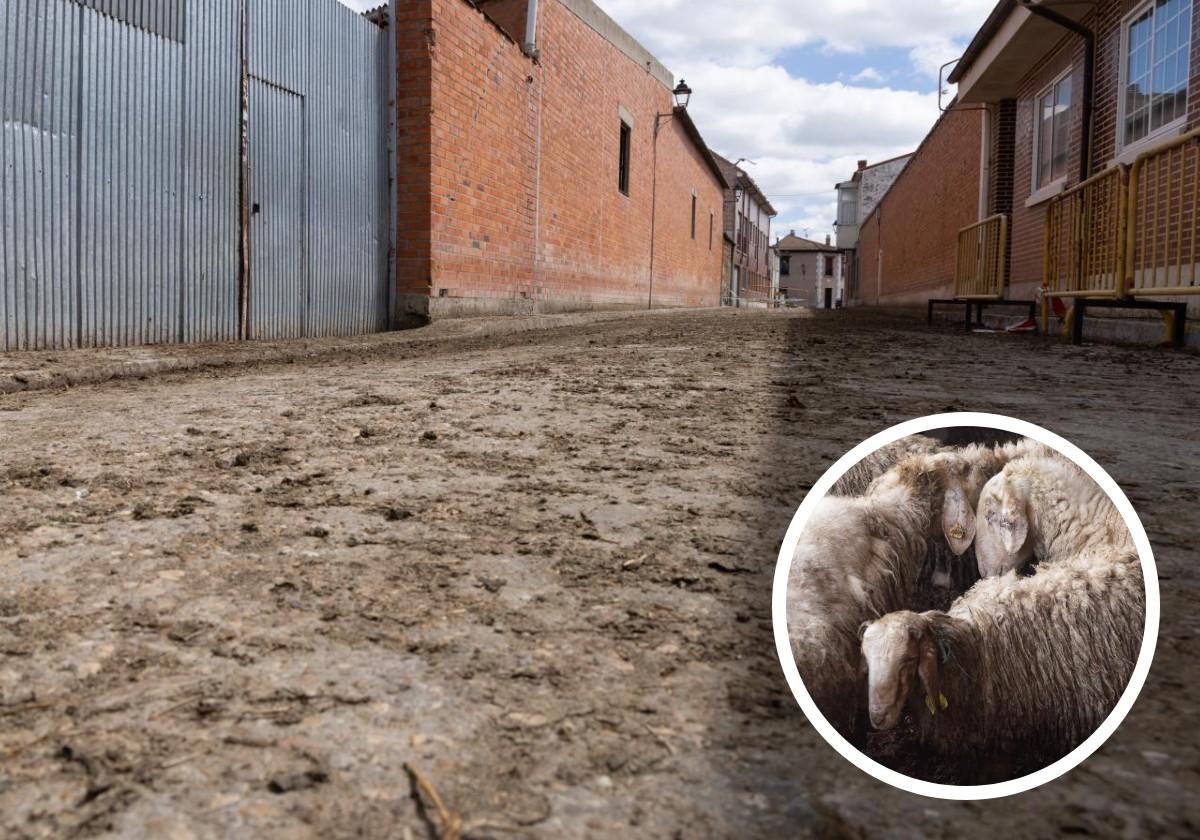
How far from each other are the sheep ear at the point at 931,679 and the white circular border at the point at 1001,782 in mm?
77

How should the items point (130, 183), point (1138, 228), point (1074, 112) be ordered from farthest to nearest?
point (1074, 112), point (1138, 228), point (130, 183)

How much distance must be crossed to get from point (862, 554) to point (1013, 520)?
178mm

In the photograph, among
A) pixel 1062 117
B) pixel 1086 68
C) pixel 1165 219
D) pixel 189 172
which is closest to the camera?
pixel 189 172

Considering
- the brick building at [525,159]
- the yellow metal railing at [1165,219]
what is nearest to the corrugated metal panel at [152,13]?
the brick building at [525,159]

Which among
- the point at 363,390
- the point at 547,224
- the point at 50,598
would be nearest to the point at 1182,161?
the point at 363,390

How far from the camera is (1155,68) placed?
7816 millimetres

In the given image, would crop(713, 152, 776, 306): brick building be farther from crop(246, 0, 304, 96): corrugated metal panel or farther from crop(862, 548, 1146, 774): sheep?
crop(862, 548, 1146, 774): sheep

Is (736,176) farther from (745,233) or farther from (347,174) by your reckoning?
(347,174)

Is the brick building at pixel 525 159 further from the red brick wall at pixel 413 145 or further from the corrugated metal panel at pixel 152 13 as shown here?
the corrugated metal panel at pixel 152 13

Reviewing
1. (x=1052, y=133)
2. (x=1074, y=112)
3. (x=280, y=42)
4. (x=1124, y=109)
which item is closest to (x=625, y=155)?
(x=1052, y=133)

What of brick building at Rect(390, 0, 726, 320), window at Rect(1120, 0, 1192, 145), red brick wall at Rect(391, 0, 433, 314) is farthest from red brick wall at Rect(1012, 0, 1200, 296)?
red brick wall at Rect(391, 0, 433, 314)

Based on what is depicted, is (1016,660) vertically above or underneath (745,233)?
underneath

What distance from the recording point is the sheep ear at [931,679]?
928 mm

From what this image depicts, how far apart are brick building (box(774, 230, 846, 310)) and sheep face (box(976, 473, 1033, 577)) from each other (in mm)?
76985
